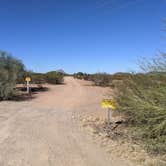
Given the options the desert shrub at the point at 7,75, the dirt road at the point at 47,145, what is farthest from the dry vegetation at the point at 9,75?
the dirt road at the point at 47,145

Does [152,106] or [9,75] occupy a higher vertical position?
[9,75]

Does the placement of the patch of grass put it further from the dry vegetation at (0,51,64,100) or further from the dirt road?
the dry vegetation at (0,51,64,100)

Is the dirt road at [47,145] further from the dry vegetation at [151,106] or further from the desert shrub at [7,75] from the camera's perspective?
the desert shrub at [7,75]

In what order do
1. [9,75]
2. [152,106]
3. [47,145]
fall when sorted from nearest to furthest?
1. [152,106]
2. [47,145]
3. [9,75]

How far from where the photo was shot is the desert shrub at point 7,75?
19.0 metres

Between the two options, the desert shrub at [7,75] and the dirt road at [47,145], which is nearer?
the dirt road at [47,145]

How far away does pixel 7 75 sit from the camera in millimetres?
20281

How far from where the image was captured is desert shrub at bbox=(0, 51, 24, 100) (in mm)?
19047

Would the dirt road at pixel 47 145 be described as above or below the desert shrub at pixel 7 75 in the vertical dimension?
below

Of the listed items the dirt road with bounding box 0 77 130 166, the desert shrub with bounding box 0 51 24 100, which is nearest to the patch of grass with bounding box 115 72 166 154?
the dirt road with bounding box 0 77 130 166

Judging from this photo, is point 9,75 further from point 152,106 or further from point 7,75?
point 152,106

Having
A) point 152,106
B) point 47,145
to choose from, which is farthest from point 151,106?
point 47,145

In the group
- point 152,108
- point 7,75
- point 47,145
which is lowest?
point 47,145

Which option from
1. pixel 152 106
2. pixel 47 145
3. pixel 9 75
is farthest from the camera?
pixel 9 75
